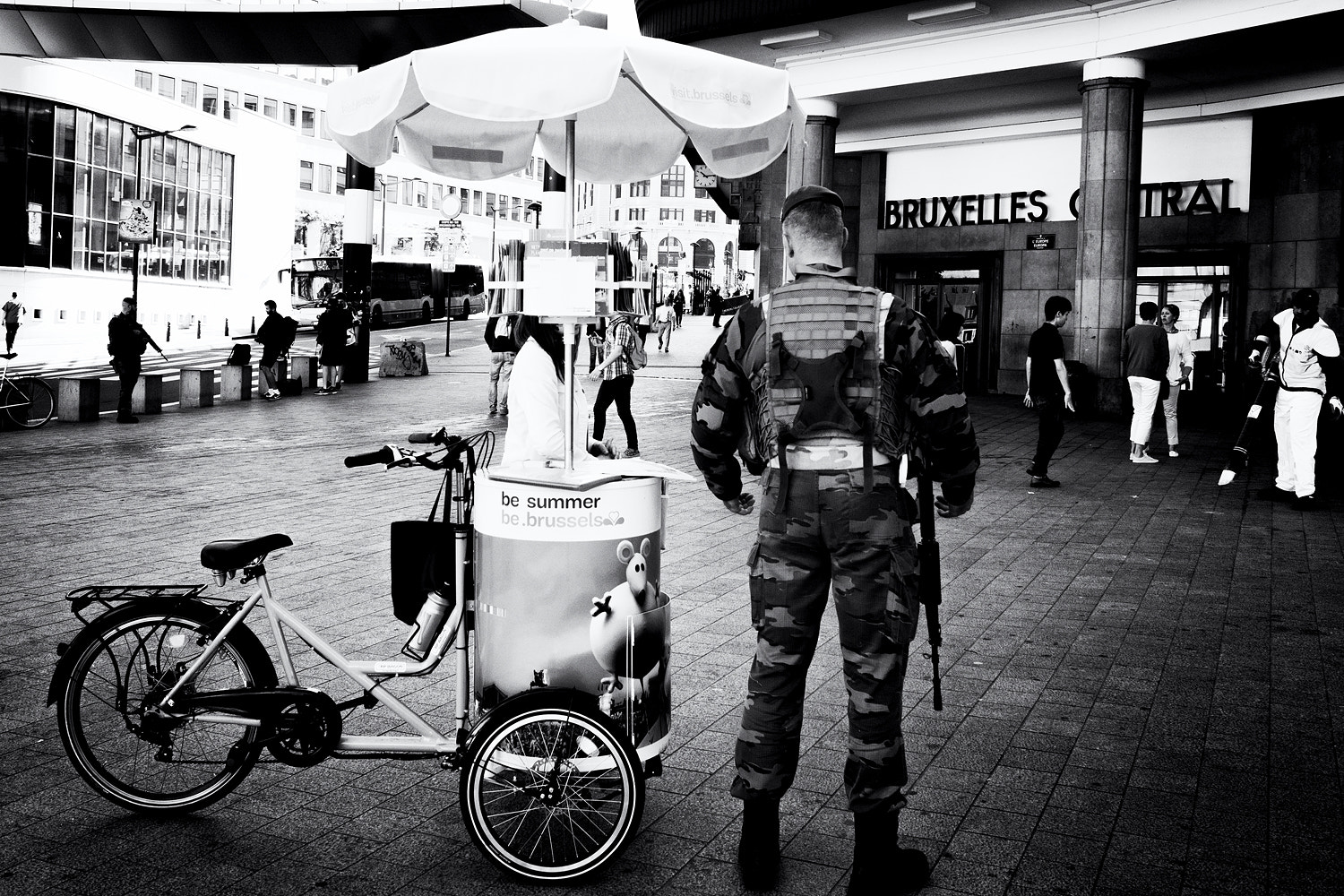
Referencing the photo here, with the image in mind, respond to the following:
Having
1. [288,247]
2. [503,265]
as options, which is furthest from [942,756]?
[288,247]

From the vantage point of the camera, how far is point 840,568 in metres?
3.67

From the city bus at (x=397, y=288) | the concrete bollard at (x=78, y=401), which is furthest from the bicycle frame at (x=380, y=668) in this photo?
the city bus at (x=397, y=288)

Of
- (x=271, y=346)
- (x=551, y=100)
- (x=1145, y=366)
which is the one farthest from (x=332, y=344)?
(x=551, y=100)

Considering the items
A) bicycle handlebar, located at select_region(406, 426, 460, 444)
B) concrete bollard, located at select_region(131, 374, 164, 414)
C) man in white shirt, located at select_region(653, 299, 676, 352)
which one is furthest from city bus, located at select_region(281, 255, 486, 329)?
bicycle handlebar, located at select_region(406, 426, 460, 444)

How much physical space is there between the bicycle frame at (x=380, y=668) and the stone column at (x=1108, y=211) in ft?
57.1

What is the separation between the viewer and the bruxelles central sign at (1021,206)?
2183 cm

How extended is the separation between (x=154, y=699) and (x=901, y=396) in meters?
2.54

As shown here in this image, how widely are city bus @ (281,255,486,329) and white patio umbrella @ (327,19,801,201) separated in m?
45.4

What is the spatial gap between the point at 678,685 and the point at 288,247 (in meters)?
67.9

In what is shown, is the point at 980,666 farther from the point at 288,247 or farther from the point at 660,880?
the point at 288,247

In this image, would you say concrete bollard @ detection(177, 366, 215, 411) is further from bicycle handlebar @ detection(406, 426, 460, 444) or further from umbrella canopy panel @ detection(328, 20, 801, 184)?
bicycle handlebar @ detection(406, 426, 460, 444)

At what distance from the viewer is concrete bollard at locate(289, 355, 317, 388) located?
2558 cm

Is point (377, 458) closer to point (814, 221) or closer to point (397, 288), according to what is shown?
point (814, 221)

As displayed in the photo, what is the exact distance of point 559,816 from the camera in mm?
3854
